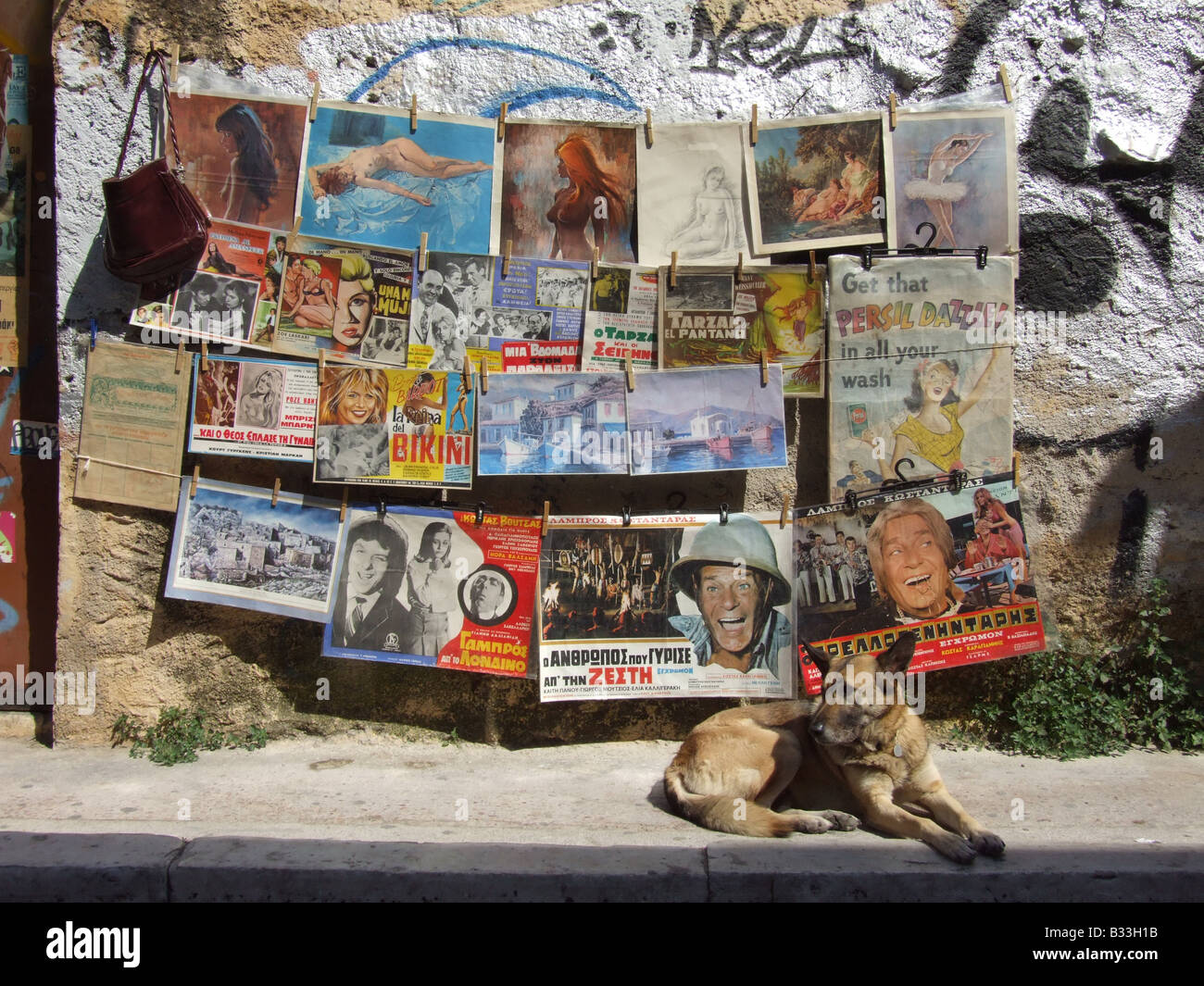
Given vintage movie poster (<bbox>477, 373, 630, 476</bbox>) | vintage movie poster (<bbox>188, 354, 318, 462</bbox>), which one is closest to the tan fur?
vintage movie poster (<bbox>477, 373, 630, 476</bbox>)

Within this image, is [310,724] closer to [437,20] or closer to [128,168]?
[128,168]

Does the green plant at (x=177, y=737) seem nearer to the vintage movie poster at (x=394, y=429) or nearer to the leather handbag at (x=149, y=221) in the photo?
the vintage movie poster at (x=394, y=429)

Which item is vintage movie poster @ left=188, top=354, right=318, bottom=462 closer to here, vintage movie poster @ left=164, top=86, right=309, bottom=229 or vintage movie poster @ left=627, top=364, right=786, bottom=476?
vintage movie poster @ left=164, top=86, right=309, bottom=229

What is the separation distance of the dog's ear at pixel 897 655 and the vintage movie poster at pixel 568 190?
216cm

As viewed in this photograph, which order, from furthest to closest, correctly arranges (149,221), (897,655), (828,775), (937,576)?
(937,576), (149,221), (828,775), (897,655)

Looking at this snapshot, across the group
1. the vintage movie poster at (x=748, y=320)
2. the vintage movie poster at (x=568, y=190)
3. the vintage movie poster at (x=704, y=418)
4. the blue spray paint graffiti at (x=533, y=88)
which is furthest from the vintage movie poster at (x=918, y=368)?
the blue spray paint graffiti at (x=533, y=88)

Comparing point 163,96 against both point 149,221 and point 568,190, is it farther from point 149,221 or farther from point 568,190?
point 568,190

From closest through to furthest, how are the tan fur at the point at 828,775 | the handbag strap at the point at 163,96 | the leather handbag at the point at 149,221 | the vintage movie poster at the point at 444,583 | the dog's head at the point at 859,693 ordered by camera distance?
the tan fur at the point at 828,775 → the dog's head at the point at 859,693 → the leather handbag at the point at 149,221 → the handbag strap at the point at 163,96 → the vintage movie poster at the point at 444,583

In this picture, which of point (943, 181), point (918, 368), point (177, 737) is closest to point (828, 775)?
point (918, 368)

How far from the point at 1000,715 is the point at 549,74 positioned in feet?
12.6

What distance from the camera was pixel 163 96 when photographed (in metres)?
4.36

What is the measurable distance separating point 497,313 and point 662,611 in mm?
1623

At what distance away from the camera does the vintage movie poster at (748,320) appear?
441cm

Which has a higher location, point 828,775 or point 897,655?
point 897,655
